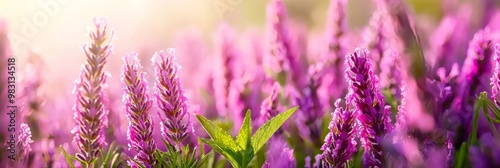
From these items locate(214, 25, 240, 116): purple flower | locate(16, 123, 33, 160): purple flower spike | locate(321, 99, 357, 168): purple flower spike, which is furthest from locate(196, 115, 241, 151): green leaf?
locate(214, 25, 240, 116): purple flower

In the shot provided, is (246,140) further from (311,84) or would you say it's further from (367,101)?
(311,84)

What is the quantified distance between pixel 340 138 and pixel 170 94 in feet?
0.60

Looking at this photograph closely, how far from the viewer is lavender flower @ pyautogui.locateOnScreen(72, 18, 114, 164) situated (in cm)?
92

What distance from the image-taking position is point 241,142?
0.89 m

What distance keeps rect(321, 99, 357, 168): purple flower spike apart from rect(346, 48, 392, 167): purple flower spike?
0.5 inches

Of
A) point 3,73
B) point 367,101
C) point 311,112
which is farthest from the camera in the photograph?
point 311,112

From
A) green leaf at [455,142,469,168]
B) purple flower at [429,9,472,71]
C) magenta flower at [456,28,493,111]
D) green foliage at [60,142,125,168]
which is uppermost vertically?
purple flower at [429,9,472,71]

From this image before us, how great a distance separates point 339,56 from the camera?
1.27 meters

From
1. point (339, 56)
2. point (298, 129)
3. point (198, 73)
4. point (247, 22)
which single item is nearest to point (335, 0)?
point (339, 56)

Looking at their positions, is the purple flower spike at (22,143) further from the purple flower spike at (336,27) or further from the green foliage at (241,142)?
the purple flower spike at (336,27)

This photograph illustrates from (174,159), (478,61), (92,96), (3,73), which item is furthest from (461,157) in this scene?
(3,73)

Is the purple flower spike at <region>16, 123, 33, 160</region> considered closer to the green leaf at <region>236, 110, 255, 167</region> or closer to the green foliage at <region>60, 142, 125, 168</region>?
the green foliage at <region>60, 142, 125, 168</region>

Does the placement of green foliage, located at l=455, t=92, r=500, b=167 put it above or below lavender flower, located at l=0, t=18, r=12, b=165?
below

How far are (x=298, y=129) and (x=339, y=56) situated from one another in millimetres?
167
